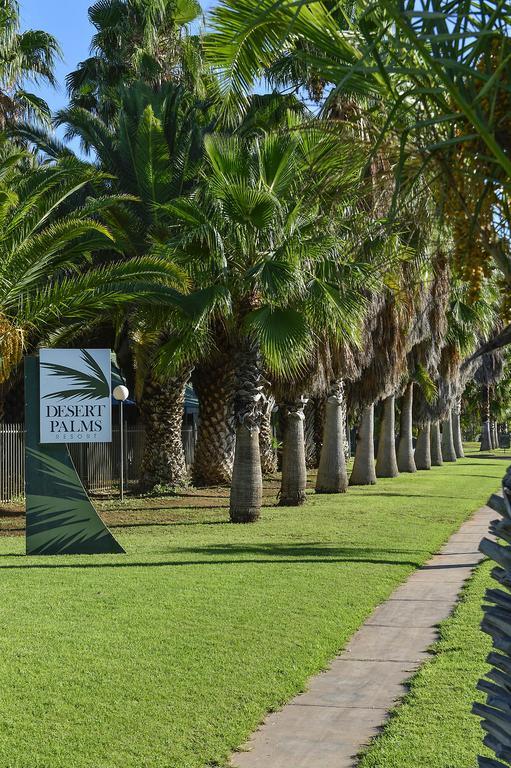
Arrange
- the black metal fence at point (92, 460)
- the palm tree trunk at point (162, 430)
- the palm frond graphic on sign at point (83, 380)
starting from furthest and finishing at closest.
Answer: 1. the palm tree trunk at point (162, 430)
2. the black metal fence at point (92, 460)
3. the palm frond graphic on sign at point (83, 380)

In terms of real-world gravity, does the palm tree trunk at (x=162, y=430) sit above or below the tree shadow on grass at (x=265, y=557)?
above

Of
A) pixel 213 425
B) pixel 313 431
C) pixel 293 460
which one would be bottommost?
pixel 293 460

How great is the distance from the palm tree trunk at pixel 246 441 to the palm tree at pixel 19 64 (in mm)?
10081

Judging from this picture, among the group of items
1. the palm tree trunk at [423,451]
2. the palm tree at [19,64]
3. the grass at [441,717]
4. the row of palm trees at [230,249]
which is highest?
the palm tree at [19,64]

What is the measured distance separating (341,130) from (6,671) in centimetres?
480

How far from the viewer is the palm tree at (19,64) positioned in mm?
24000

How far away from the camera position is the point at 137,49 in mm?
30688

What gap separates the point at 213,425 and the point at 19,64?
10.8m

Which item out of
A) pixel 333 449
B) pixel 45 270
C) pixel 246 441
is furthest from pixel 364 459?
pixel 45 270

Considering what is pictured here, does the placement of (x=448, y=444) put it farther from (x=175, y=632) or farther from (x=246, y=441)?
(x=175, y=632)

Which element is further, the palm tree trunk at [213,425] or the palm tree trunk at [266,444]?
the palm tree trunk at [266,444]

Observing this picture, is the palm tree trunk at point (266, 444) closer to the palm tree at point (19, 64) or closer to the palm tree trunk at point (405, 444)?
the palm tree trunk at point (405, 444)

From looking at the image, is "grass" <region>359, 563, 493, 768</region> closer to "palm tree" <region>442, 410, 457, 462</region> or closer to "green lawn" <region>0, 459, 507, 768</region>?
"green lawn" <region>0, 459, 507, 768</region>

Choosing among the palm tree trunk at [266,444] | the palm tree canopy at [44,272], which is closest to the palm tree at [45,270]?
the palm tree canopy at [44,272]
